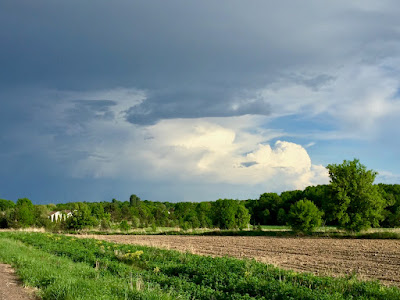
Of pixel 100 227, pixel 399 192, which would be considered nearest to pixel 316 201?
pixel 399 192

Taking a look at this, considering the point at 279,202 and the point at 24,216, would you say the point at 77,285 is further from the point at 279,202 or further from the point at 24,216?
the point at 279,202

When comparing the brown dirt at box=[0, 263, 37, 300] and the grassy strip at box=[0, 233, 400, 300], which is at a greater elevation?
the brown dirt at box=[0, 263, 37, 300]

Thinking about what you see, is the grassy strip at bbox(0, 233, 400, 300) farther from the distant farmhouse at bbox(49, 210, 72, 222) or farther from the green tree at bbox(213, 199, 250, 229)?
the distant farmhouse at bbox(49, 210, 72, 222)

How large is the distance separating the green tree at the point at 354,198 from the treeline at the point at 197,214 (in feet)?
3.33

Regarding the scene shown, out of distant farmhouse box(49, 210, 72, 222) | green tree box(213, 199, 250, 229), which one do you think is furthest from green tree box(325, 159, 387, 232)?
distant farmhouse box(49, 210, 72, 222)

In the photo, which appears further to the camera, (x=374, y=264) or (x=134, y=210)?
(x=134, y=210)

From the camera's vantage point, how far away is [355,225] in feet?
160

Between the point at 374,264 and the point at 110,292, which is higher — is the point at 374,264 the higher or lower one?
the lower one

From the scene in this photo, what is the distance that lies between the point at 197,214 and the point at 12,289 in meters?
74.3

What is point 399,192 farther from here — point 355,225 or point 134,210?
point 134,210

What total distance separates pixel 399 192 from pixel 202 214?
2030 inches

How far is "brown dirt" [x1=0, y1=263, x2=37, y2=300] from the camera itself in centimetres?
1247

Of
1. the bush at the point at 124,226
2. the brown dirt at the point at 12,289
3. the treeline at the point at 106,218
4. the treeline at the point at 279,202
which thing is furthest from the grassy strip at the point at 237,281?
the treeline at the point at 279,202

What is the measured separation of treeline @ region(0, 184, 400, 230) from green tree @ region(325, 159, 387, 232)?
39.9 inches
